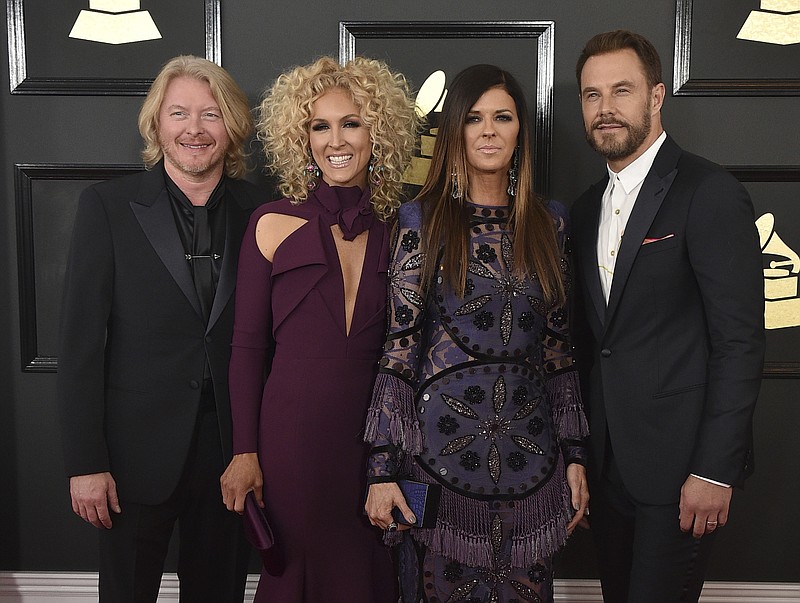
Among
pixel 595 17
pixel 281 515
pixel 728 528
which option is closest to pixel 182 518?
pixel 281 515

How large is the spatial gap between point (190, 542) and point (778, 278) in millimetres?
2162

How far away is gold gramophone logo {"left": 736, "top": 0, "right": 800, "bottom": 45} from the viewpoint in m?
2.40

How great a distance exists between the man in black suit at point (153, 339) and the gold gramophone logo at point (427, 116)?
2.26ft

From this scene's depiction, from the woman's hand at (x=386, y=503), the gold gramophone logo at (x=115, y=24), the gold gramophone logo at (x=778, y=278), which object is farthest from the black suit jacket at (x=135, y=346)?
the gold gramophone logo at (x=778, y=278)

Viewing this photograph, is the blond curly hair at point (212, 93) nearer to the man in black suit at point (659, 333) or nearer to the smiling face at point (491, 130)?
the smiling face at point (491, 130)

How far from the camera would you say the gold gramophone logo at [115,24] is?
242 cm

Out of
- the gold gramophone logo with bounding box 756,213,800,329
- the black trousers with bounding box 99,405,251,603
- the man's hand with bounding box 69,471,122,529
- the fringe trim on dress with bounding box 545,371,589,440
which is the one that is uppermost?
the gold gramophone logo with bounding box 756,213,800,329

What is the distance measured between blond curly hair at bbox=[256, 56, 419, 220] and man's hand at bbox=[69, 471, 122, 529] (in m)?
0.94

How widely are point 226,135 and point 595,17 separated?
132 centimetres

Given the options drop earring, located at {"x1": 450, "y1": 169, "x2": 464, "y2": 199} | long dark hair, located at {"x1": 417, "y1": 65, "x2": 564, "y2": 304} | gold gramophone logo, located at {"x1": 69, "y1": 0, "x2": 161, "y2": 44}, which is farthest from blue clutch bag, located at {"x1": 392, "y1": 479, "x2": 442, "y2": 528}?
gold gramophone logo, located at {"x1": 69, "y1": 0, "x2": 161, "y2": 44}

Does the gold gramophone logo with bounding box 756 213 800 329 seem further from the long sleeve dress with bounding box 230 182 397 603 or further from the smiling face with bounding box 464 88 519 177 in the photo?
the long sleeve dress with bounding box 230 182 397 603

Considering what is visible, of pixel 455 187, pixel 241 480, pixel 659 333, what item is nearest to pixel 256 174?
pixel 455 187

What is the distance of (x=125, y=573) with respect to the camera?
200cm

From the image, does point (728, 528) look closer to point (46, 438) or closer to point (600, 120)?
point (600, 120)
